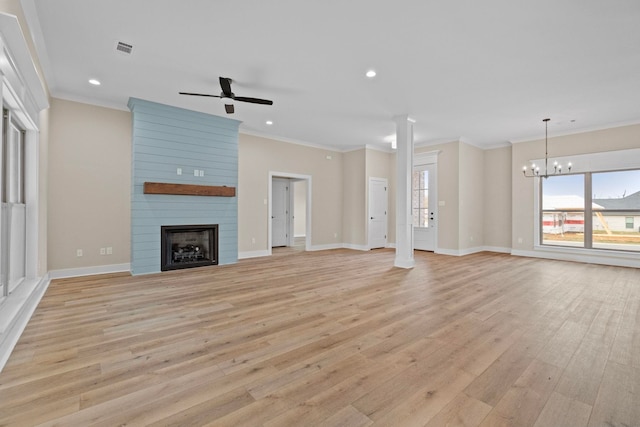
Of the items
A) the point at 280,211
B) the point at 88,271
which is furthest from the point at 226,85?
the point at 280,211

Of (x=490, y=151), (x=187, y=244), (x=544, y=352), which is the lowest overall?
(x=544, y=352)

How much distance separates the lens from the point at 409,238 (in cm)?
573

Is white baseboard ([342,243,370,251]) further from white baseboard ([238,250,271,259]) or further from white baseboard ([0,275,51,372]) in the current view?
white baseboard ([0,275,51,372])

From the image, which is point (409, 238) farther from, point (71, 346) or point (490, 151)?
point (71, 346)

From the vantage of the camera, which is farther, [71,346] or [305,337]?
[305,337]

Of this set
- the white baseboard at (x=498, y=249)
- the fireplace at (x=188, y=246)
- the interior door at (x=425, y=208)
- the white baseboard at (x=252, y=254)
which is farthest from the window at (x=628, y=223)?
the fireplace at (x=188, y=246)

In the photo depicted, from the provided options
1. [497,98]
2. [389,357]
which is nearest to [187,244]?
[389,357]

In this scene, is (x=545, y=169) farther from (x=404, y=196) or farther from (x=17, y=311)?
(x=17, y=311)

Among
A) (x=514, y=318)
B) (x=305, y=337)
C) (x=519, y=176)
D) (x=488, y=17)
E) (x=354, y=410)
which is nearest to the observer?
(x=354, y=410)

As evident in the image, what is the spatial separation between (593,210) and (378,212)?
473cm

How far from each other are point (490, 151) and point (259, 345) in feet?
26.6

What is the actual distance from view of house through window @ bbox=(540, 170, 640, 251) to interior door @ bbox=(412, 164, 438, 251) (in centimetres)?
242

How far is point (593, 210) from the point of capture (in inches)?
253

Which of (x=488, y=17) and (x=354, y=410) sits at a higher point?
(x=488, y=17)
